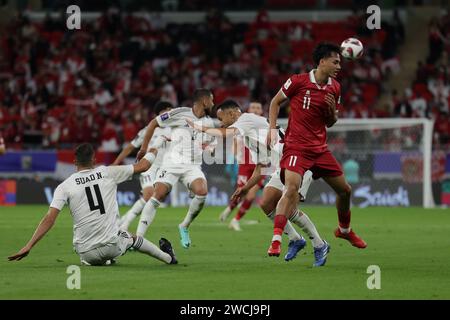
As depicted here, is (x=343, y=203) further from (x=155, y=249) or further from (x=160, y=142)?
(x=160, y=142)

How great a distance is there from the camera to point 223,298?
9039mm

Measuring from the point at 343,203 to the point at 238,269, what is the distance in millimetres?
1565

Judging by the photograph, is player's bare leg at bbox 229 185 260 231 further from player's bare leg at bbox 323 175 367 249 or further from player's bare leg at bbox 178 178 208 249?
player's bare leg at bbox 323 175 367 249

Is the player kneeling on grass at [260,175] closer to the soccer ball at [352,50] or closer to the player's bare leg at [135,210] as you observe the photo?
the soccer ball at [352,50]

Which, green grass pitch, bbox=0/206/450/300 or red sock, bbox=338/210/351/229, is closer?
green grass pitch, bbox=0/206/450/300

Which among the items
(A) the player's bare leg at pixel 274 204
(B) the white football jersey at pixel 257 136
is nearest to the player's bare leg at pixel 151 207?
(B) the white football jersey at pixel 257 136

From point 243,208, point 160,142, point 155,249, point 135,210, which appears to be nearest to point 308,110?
point 155,249

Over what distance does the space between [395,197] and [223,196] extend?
4.60m

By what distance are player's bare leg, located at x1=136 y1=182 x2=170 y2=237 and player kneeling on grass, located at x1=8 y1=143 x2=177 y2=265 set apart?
98.4 inches

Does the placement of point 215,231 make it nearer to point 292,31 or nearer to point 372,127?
point 372,127

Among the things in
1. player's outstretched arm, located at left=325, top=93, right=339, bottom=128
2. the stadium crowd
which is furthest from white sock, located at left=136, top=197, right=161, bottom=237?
the stadium crowd

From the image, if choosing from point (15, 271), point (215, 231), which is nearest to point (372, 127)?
point (215, 231)

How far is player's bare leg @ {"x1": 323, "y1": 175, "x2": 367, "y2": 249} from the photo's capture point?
39.3 feet

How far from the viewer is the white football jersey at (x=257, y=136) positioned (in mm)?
13797
